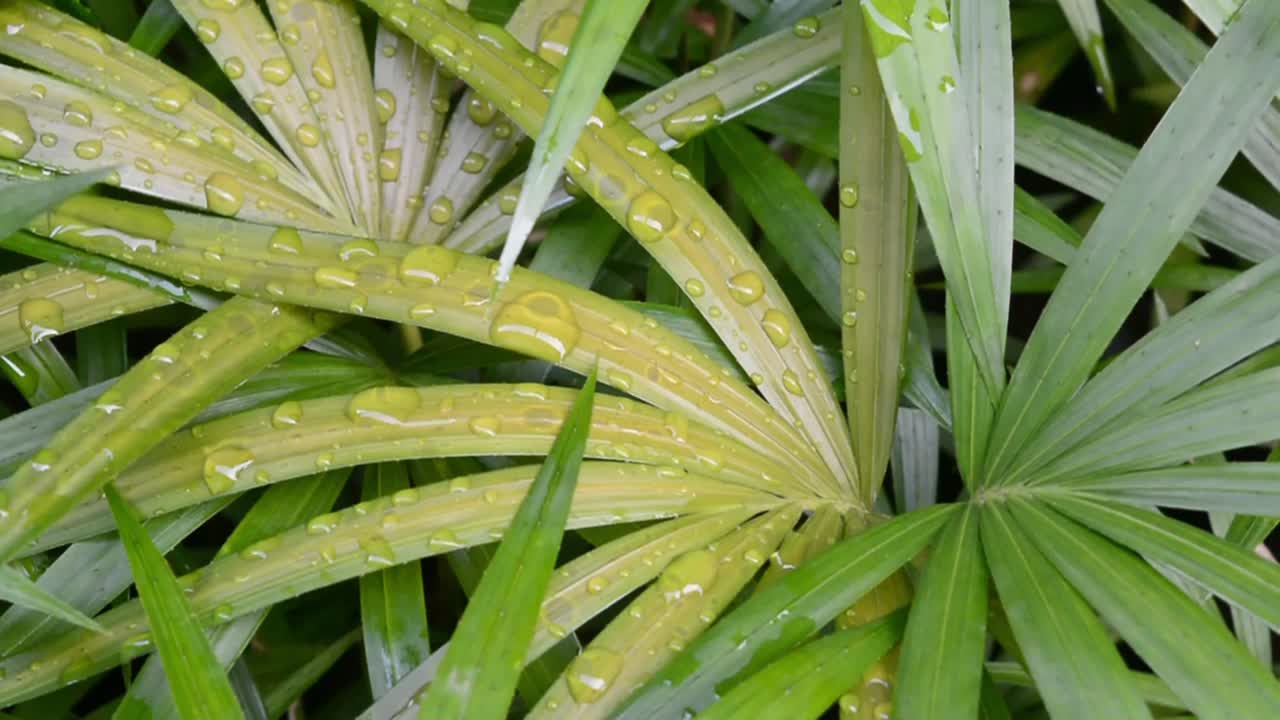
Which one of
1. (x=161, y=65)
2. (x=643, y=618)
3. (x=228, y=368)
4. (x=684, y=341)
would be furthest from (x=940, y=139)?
(x=161, y=65)

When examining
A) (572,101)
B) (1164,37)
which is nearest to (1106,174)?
(1164,37)

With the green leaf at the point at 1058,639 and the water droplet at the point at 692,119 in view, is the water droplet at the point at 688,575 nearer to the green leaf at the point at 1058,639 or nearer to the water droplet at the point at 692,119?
the green leaf at the point at 1058,639

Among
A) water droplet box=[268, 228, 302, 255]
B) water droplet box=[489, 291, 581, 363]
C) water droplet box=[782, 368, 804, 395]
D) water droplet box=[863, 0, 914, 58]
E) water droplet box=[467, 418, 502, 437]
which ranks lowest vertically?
water droplet box=[467, 418, 502, 437]

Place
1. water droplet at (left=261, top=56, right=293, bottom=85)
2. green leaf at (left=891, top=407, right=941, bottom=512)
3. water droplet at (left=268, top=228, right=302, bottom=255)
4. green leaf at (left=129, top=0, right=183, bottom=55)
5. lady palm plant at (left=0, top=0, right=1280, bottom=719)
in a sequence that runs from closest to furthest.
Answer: lady palm plant at (left=0, top=0, right=1280, bottom=719) → water droplet at (left=268, top=228, right=302, bottom=255) → water droplet at (left=261, top=56, right=293, bottom=85) → green leaf at (left=129, top=0, right=183, bottom=55) → green leaf at (left=891, top=407, right=941, bottom=512)

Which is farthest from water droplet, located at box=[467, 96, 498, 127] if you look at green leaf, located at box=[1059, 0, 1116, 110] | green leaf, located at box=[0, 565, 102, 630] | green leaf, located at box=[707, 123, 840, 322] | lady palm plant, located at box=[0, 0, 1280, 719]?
green leaf, located at box=[1059, 0, 1116, 110]

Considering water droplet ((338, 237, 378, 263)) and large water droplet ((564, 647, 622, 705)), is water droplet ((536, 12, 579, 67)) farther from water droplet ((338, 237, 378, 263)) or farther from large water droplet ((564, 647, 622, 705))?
large water droplet ((564, 647, 622, 705))

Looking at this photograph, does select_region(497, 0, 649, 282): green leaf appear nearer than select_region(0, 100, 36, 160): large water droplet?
Yes

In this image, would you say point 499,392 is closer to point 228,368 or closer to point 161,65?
point 228,368
